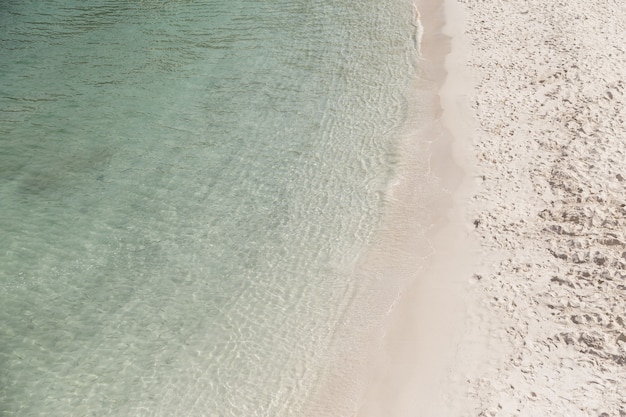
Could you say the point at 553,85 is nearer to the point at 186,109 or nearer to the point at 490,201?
the point at 490,201

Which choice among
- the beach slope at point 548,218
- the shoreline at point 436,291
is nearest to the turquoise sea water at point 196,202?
the shoreline at point 436,291

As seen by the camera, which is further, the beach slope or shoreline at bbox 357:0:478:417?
shoreline at bbox 357:0:478:417

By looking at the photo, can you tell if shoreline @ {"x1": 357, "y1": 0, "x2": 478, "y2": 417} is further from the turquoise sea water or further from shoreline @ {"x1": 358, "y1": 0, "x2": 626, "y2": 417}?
the turquoise sea water

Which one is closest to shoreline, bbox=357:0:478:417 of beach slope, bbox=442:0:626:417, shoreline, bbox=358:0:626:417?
shoreline, bbox=358:0:626:417

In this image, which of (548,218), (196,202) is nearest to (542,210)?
(548,218)

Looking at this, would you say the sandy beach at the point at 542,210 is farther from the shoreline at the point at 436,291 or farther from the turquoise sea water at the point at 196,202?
the turquoise sea water at the point at 196,202

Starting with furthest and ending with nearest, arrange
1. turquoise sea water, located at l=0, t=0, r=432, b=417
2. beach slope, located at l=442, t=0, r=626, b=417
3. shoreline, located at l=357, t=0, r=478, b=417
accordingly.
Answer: turquoise sea water, located at l=0, t=0, r=432, b=417 < shoreline, located at l=357, t=0, r=478, b=417 < beach slope, located at l=442, t=0, r=626, b=417

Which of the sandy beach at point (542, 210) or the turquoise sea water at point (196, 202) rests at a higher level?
the sandy beach at point (542, 210)
